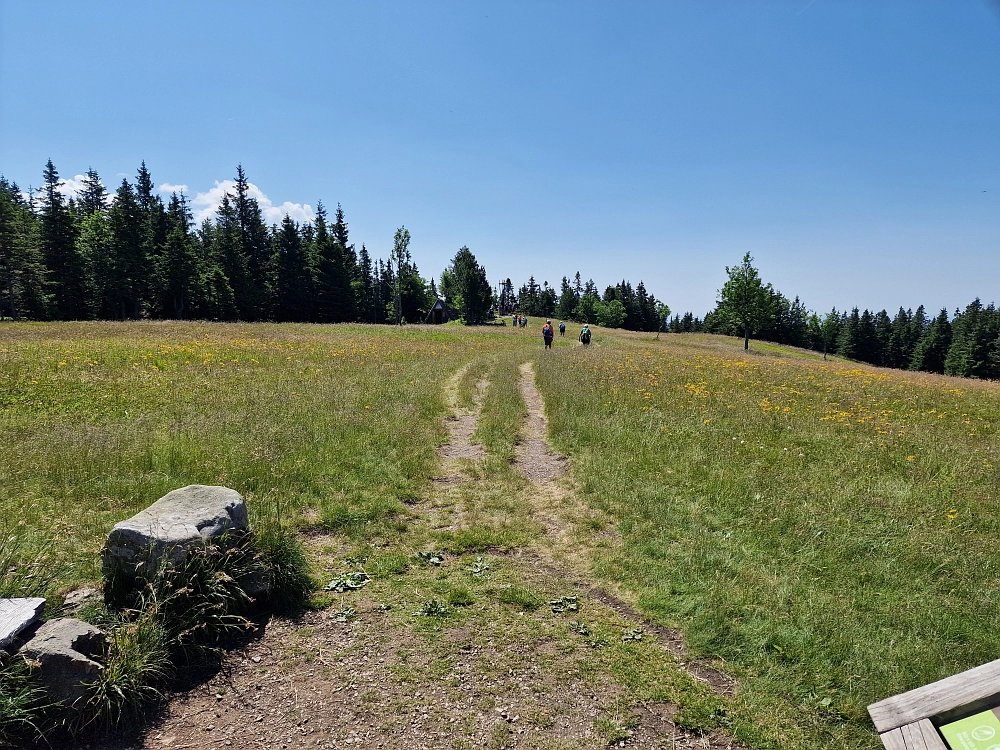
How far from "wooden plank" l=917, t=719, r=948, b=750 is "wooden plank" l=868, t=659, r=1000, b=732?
5 cm

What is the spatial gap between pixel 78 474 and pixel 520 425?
8.80 metres

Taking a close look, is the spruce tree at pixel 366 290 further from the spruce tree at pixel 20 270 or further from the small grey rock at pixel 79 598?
the small grey rock at pixel 79 598

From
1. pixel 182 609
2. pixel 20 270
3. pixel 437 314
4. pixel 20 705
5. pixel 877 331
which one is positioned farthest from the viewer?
pixel 877 331

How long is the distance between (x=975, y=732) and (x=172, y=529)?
600 centimetres

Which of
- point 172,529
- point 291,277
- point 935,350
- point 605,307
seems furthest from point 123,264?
point 935,350

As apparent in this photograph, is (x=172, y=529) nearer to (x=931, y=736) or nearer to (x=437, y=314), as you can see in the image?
(x=931, y=736)

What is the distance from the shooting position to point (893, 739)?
2273 millimetres

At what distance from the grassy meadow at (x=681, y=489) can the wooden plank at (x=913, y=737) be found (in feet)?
4.55

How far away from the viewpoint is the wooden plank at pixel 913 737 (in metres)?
2.18

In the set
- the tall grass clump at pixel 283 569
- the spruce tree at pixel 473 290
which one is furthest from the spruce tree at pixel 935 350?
the tall grass clump at pixel 283 569

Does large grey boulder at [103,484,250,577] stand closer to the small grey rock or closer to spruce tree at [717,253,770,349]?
the small grey rock

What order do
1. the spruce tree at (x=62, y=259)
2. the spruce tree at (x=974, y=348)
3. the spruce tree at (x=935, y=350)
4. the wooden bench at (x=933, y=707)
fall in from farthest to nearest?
1. the spruce tree at (x=935, y=350)
2. the spruce tree at (x=974, y=348)
3. the spruce tree at (x=62, y=259)
4. the wooden bench at (x=933, y=707)

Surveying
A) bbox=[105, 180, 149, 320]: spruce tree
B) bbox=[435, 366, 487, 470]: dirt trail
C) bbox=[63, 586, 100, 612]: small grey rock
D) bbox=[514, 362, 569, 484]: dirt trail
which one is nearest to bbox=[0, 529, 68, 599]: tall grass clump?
bbox=[63, 586, 100, 612]: small grey rock

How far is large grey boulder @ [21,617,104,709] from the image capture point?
122 inches
